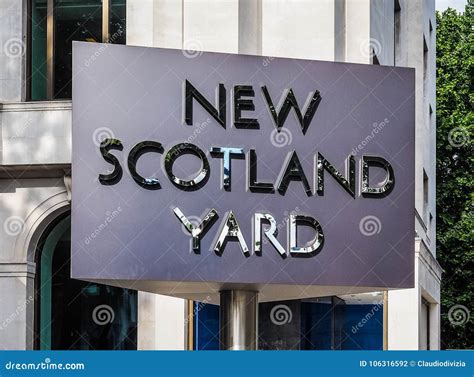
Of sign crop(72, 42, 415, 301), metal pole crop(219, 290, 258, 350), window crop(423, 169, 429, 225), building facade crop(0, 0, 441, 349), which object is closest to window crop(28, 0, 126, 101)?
building facade crop(0, 0, 441, 349)

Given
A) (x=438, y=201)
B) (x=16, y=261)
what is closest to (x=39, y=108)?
(x=16, y=261)

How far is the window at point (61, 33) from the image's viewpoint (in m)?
21.1

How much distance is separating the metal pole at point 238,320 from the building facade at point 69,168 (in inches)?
247

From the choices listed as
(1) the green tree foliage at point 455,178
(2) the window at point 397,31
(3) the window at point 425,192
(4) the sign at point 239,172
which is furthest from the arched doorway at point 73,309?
(1) the green tree foliage at point 455,178

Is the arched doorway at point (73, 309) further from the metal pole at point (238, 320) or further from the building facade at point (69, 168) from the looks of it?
the metal pole at point (238, 320)

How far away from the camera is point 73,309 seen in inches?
819

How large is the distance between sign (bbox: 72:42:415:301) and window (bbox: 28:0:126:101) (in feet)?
26.4

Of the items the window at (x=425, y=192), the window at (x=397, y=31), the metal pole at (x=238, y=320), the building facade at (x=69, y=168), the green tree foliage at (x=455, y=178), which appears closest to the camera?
the metal pole at (x=238, y=320)

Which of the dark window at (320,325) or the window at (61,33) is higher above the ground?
the window at (61,33)

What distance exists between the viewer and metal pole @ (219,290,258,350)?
1358 centimetres

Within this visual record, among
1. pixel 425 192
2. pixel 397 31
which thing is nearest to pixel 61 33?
pixel 397 31

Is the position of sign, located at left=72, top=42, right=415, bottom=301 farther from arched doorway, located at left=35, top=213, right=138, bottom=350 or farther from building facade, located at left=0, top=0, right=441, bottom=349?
arched doorway, located at left=35, top=213, right=138, bottom=350

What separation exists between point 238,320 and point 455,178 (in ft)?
113

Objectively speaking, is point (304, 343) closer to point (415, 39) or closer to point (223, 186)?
point (223, 186)
